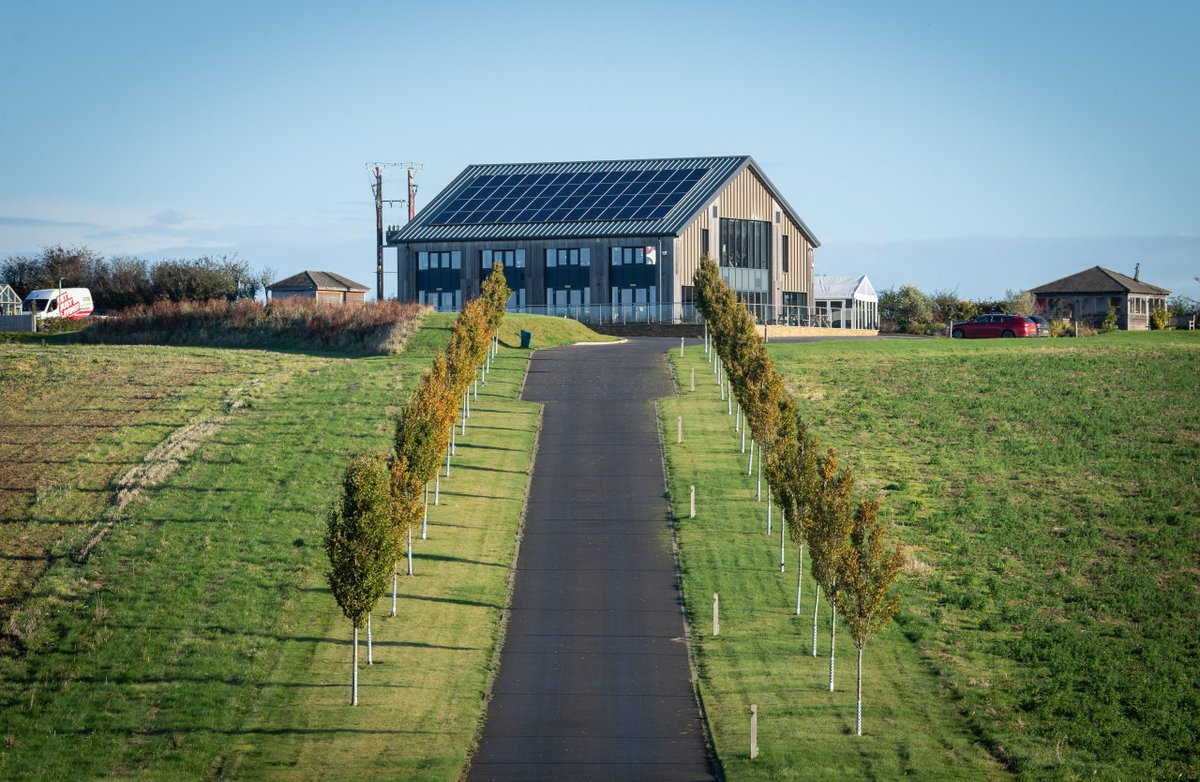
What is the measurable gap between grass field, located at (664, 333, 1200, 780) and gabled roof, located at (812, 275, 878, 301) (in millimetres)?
41882

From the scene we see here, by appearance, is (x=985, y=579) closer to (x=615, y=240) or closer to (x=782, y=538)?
(x=782, y=538)

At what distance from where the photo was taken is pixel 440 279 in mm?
95250

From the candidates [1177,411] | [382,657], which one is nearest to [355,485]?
[382,657]

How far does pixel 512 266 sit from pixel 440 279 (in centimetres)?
563

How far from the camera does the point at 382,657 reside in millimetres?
32062

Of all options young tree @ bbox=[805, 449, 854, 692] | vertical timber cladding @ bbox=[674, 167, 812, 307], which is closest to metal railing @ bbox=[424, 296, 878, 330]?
vertical timber cladding @ bbox=[674, 167, 812, 307]

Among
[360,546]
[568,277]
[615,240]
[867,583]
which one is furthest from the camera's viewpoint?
[568,277]

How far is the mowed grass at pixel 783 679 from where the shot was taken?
26484 mm

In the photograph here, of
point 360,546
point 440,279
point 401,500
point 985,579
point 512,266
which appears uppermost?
point 512,266

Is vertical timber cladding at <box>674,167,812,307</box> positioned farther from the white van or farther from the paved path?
the white van

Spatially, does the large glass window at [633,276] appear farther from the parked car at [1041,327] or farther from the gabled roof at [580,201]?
the parked car at [1041,327]

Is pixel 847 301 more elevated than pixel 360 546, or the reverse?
pixel 847 301

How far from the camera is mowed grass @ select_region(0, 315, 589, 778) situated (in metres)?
27.0

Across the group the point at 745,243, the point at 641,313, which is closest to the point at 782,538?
the point at 641,313
